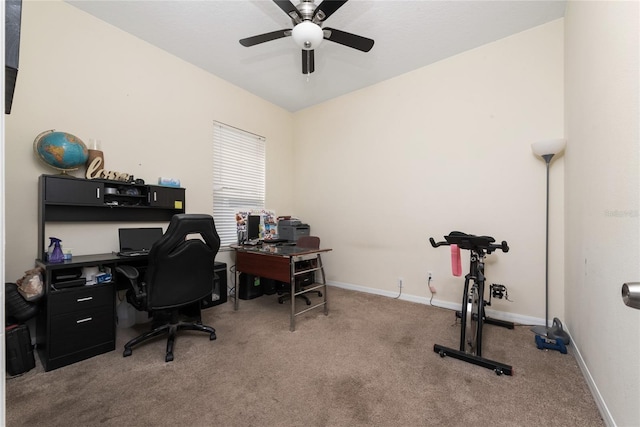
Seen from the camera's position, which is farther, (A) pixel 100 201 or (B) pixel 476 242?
(A) pixel 100 201

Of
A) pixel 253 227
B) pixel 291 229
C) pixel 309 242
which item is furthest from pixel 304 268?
pixel 253 227

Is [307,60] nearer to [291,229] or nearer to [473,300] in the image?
[291,229]

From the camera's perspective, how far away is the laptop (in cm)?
271

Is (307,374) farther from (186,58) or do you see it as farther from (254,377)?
(186,58)

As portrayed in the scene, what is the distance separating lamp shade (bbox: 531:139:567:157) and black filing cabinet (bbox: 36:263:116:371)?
3981mm

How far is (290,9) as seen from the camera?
207 centimetres

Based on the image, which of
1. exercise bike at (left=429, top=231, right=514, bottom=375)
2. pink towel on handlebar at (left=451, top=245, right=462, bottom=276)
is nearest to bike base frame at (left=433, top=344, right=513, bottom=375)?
exercise bike at (left=429, top=231, right=514, bottom=375)

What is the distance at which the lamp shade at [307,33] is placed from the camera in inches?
81.0

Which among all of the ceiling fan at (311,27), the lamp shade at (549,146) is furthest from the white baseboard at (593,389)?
the ceiling fan at (311,27)

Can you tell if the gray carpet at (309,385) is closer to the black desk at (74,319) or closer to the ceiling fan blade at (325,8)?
the black desk at (74,319)

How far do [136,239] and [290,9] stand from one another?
2.65 meters

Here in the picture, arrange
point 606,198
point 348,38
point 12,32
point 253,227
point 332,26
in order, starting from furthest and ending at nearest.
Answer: point 253,227
point 332,26
point 348,38
point 606,198
point 12,32

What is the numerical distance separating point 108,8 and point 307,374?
12.1 feet

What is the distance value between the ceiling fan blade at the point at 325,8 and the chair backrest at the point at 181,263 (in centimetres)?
189
